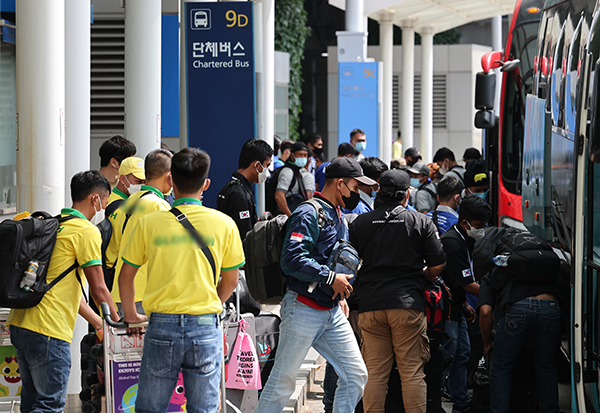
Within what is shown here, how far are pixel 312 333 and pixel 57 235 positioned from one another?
1.61 m

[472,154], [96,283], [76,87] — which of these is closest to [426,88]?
[472,154]

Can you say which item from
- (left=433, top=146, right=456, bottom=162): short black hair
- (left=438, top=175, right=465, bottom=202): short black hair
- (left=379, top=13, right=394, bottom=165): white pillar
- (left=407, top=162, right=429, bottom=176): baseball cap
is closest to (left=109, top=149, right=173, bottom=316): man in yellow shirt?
(left=438, top=175, right=465, bottom=202): short black hair

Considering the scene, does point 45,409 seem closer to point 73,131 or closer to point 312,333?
point 312,333

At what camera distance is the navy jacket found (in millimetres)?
5102

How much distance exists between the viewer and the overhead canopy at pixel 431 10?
2343cm

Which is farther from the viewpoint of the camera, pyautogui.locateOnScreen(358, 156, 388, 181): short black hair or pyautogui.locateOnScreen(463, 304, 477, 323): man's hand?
pyautogui.locateOnScreen(358, 156, 388, 181): short black hair

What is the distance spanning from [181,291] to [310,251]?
1.22 metres

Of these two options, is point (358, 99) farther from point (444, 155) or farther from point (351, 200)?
point (351, 200)

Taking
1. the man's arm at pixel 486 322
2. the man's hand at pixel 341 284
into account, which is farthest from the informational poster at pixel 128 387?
the man's arm at pixel 486 322

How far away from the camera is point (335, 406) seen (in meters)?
5.41

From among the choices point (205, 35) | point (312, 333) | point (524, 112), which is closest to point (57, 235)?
point (312, 333)

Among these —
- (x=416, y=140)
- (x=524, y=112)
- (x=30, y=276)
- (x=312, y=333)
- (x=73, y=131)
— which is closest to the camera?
(x=30, y=276)

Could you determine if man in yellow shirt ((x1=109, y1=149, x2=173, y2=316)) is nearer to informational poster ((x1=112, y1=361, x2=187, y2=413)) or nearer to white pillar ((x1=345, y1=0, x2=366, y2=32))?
informational poster ((x1=112, y1=361, x2=187, y2=413))

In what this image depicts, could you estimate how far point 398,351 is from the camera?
232 inches
